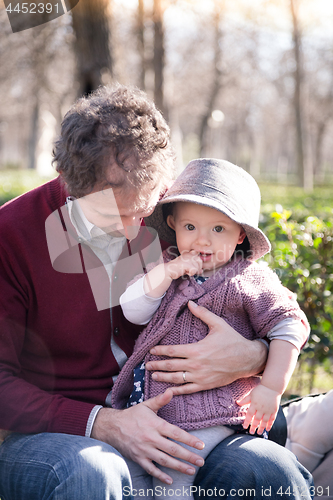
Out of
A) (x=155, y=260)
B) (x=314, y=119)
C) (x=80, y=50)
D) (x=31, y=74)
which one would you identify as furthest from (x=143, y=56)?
(x=314, y=119)

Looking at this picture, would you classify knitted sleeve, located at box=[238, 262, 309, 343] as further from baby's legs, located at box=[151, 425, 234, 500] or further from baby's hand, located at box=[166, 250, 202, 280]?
baby's legs, located at box=[151, 425, 234, 500]

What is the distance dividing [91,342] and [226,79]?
21.5 m

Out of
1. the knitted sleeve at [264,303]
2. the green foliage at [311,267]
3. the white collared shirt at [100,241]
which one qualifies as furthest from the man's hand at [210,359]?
the green foliage at [311,267]

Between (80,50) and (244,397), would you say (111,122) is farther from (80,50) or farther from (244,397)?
(80,50)

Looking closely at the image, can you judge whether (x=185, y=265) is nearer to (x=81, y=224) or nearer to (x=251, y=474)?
(x=81, y=224)

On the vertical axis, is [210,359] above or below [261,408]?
above

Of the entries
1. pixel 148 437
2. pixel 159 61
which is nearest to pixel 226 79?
pixel 159 61

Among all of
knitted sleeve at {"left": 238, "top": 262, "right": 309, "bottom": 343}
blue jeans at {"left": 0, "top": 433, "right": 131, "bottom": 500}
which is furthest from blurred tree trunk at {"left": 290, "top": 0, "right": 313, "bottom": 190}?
blue jeans at {"left": 0, "top": 433, "right": 131, "bottom": 500}

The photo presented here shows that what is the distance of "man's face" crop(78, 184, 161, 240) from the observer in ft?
5.65

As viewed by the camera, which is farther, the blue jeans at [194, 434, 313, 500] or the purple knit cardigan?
the purple knit cardigan

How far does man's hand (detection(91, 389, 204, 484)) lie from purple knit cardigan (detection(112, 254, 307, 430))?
11cm

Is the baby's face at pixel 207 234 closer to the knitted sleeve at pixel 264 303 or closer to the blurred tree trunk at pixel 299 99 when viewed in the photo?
the knitted sleeve at pixel 264 303

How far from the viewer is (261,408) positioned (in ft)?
5.61

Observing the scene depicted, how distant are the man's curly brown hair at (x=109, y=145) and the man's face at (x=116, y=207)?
36mm
